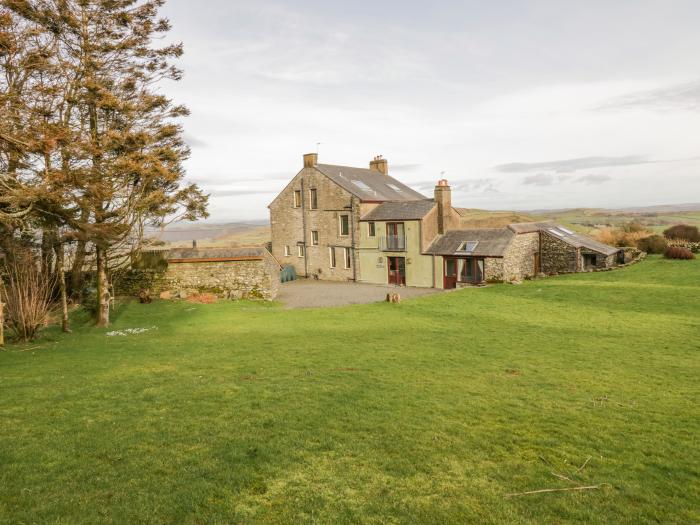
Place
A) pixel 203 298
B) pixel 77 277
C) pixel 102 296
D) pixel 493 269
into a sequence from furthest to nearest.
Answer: pixel 493 269, pixel 203 298, pixel 77 277, pixel 102 296

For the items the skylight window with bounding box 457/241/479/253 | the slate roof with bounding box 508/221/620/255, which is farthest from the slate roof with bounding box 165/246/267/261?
the slate roof with bounding box 508/221/620/255

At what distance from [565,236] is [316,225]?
22.7 metres

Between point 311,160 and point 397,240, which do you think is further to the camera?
point 311,160

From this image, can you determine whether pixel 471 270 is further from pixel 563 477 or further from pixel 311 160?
pixel 563 477

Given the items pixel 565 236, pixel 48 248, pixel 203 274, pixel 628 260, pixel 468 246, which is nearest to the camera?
pixel 48 248

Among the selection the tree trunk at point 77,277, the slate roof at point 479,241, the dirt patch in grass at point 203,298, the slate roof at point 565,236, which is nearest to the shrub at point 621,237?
the slate roof at point 565,236

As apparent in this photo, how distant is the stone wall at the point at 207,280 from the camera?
29.7 m

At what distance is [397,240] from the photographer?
40625mm

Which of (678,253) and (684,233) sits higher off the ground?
(684,233)

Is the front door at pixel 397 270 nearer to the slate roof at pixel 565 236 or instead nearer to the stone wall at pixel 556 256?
the slate roof at pixel 565 236

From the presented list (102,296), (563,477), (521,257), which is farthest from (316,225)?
(563,477)

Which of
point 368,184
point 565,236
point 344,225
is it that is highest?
point 368,184

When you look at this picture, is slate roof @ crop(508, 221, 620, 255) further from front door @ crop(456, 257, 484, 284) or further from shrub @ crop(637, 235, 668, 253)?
shrub @ crop(637, 235, 668, 253)

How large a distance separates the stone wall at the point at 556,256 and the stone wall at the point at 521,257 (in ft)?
2.32
